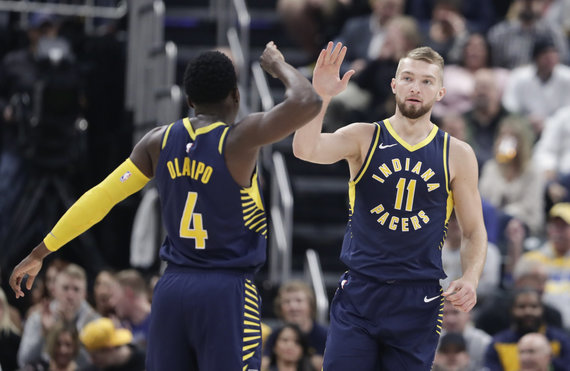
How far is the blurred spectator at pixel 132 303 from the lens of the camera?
1098 cm

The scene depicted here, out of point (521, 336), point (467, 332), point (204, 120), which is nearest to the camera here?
point (204, 120)

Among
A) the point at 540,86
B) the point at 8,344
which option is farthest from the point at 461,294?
the point at 540,86

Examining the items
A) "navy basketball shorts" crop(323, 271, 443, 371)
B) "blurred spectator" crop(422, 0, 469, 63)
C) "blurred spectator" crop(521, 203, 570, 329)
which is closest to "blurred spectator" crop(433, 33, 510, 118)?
"blurred spectator" crop(422, 0, 469, 63)

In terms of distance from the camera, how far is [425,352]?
630 centimetres

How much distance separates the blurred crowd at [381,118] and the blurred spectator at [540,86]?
2cm

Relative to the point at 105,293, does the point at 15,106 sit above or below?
above

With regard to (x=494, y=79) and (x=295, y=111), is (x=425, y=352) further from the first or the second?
(x=494, y=79)

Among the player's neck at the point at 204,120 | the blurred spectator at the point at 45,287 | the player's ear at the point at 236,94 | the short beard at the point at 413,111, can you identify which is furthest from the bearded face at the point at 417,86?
the blurred spectator at the point at 45,287

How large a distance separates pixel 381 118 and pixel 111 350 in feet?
14.3

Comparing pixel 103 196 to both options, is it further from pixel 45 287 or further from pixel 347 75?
pixel 45 287

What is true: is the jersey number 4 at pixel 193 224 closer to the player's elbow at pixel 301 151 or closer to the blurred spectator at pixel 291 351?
the player's elbow at pixel 301 151

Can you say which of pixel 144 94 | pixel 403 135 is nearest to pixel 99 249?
pixel 144 94

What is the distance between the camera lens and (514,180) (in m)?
12.3

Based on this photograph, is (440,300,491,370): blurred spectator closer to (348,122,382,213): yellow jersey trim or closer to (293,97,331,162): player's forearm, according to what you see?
(348,122,382,213): yellow jersey trim
